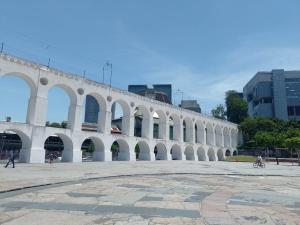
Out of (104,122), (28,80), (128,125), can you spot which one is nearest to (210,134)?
(128,125)

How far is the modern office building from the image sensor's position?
297 ft

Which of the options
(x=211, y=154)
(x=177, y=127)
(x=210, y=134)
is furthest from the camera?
(x=210, y=134)

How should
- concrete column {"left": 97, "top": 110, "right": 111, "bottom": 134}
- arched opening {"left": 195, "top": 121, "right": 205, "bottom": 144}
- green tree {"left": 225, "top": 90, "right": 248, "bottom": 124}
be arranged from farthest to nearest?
green tree {"left": 225, "top": 90, "right": 248, "bottom": 124}
arched opening {"left": 195, "top": 121, "right": 205, "bottom": 144}
concrete column {"left": 97, "top": 110, "right": 111, "bottom": 134}

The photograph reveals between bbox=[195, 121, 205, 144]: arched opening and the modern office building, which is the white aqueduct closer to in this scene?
bbox=[195, 121, 205, 144]: arched opening

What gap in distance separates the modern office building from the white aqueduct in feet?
129

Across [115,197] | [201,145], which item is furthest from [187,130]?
[115,197]

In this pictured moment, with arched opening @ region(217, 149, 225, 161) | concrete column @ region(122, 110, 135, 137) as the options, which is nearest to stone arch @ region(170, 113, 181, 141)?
concrete column @ region(122, 110, 135, 137)

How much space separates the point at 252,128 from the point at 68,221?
244 ft

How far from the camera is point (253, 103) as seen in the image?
104500 millimetres

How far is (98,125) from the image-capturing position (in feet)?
135

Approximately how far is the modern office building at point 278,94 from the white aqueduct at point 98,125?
39.3 m

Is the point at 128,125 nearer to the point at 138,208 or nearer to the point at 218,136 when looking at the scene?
the point at 218,136

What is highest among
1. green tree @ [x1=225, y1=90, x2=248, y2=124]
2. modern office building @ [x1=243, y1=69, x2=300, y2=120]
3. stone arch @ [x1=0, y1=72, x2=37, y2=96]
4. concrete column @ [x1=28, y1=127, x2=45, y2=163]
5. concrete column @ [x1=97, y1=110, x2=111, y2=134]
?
modern office building @ [x1=243, y1=69, x2=300, y2=120]

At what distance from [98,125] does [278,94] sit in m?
Result: 69.2
